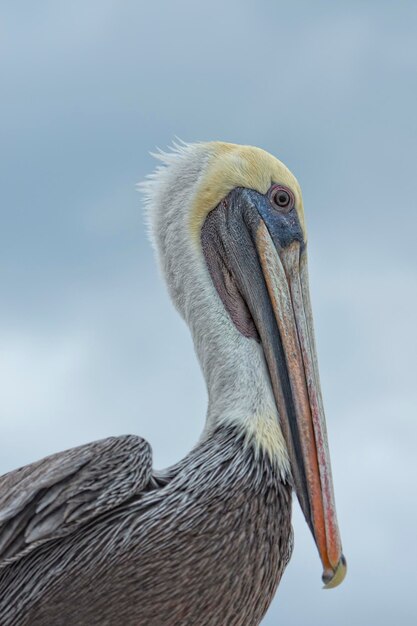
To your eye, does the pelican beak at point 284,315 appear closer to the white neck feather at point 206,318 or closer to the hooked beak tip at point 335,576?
the hooked beak tip at point 335,576

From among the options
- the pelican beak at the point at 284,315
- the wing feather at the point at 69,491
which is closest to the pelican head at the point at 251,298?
the pelican beak at the point at 284,315

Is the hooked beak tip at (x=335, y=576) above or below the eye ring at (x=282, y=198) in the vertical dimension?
below

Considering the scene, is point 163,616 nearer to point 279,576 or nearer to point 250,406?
point 279,576

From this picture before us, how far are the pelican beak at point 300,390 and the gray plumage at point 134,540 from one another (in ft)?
1.02

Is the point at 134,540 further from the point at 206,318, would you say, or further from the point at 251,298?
the point at 251,298

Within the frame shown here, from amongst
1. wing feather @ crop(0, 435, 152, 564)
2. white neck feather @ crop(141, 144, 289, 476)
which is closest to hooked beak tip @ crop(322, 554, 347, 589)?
white neck feather @ crop(141, 144, 289, 476)

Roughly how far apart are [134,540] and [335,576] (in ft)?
4.10

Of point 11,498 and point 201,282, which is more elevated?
point 201,282

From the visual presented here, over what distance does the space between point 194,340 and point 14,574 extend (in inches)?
74.6

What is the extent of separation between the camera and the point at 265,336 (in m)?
7.56

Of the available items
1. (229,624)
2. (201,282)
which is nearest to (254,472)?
(229,624)

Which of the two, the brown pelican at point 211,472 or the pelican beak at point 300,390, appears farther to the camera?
the pelican beak at point 300,390

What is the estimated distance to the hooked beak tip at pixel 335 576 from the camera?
276 inches

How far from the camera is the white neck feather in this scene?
7152 millimetres
